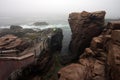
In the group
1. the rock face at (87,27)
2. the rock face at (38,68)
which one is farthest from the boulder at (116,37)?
the rock face at (87,27)

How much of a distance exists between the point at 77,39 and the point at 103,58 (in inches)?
655

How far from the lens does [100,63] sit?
1050 inches

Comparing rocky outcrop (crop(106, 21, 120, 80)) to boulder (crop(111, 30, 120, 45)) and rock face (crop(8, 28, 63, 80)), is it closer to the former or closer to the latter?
boulder (crop(111, 30, 120, 45))

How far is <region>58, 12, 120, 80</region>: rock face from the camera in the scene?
20922mm

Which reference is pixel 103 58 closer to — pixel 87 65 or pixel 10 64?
pixel 87 65

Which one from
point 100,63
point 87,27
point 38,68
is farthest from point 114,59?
point 87,27

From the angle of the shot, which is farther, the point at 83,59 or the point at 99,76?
the point at 83,59

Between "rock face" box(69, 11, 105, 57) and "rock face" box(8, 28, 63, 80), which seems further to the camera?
"rock face" box(69, 11, 105, 57)

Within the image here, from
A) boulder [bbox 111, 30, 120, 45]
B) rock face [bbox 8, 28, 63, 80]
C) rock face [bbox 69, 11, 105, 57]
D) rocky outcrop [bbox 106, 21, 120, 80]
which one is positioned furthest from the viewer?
rock face [bbox 69, 11, 105, 57]

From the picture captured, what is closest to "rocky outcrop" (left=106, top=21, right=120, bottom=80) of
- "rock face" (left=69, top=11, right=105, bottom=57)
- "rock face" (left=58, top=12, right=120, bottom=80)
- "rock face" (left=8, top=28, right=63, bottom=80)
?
"rock face" (left=58, top=12, right=120, bottom=80)

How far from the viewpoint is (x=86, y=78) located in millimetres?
24281

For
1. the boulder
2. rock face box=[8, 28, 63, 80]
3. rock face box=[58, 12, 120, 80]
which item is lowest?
rock face box=[8, 28, 63, 80]

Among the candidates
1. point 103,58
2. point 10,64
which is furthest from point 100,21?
point 10,64

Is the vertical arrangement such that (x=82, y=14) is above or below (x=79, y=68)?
above
